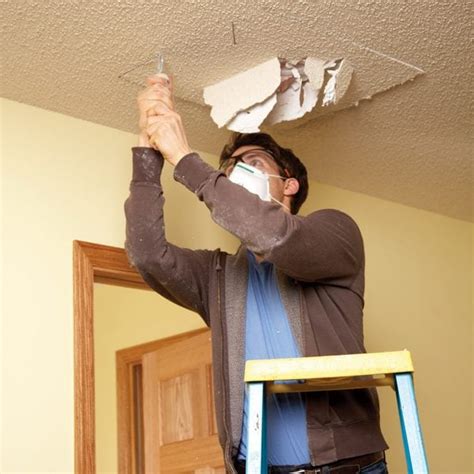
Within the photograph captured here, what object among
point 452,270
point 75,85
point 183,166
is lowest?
point 183,166

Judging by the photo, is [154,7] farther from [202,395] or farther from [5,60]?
[202,395]

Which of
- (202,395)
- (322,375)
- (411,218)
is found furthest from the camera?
(411,218)

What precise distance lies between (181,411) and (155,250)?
61.0 inches

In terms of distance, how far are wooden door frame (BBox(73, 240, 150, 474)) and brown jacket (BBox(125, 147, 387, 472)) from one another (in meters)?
0.45

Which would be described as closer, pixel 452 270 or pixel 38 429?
pixel 38 429

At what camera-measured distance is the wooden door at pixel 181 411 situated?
330cm

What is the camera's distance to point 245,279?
7.02 ft

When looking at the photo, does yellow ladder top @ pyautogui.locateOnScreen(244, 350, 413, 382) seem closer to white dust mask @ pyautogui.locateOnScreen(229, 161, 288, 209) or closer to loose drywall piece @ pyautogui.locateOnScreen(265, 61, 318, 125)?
white dust mask @ pyautogui.locateOnScreen(229, 161, 288, 209)

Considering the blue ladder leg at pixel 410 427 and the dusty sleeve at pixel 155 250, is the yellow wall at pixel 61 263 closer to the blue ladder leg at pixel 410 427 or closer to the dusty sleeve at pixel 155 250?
the dusty sleeve at pixel 155 250

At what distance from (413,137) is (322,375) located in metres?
1.73

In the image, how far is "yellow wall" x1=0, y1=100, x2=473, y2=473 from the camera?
7.91ft

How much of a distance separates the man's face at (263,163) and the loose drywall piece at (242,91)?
0.14m

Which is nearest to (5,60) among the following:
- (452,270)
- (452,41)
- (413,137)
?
(452,41)

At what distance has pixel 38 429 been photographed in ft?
7.87
